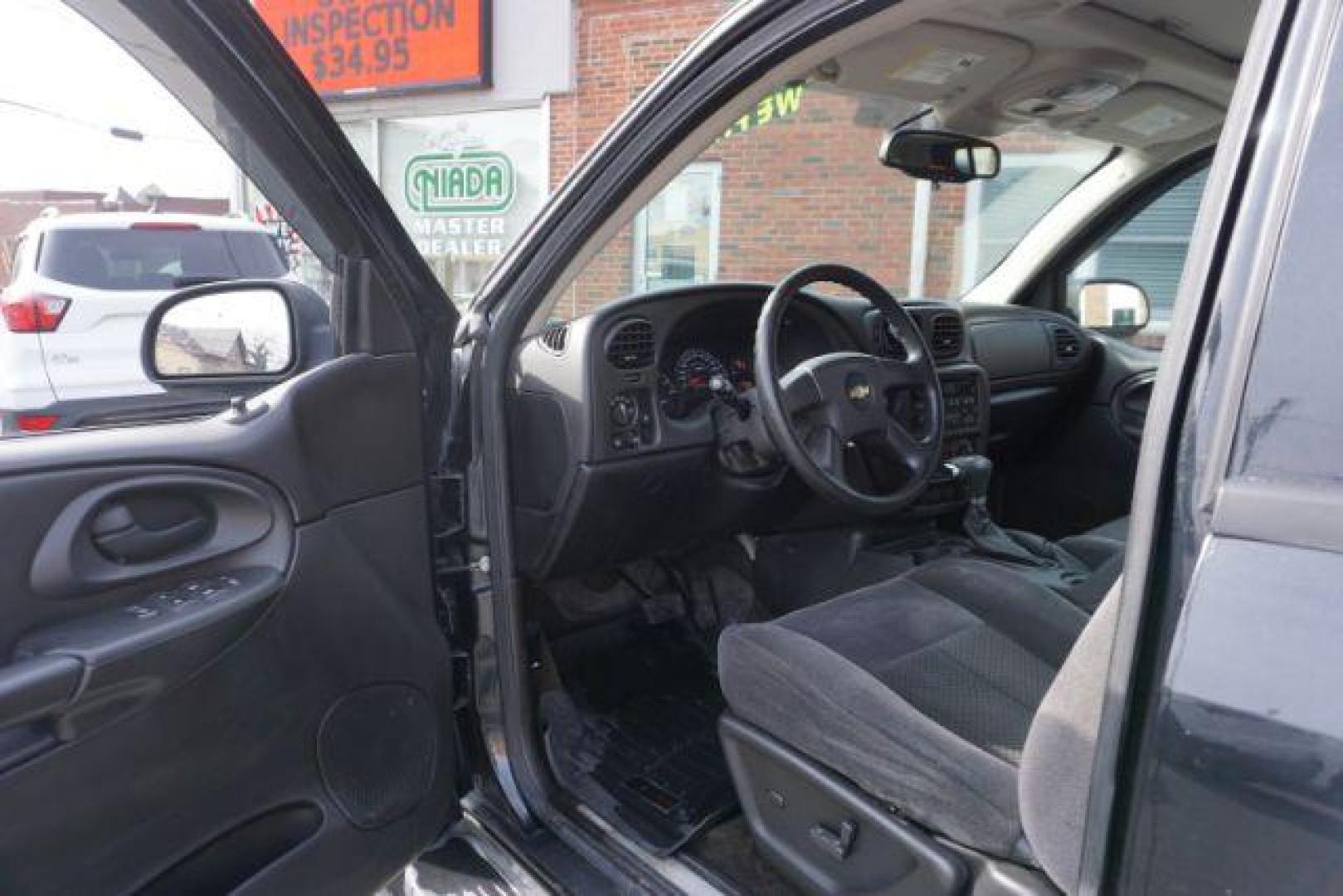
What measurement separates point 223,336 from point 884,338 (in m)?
1.64

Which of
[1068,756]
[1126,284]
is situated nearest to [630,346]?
[1068,756]

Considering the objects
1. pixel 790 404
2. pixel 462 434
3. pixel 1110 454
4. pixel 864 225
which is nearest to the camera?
pixel 462 434

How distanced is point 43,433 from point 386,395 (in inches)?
20.1

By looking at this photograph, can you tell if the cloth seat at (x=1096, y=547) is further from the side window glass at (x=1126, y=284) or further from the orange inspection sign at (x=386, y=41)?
the orange inspection sign at (x=386, y=41)

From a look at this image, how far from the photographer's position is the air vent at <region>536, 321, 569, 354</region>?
2010 millimetres

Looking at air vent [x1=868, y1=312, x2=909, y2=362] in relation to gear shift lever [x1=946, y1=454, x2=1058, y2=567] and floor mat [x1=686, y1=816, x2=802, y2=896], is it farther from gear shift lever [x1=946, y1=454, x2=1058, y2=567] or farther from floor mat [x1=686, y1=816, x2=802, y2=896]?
floor mat [x1=686, y1=816, x2=802, y2=896]

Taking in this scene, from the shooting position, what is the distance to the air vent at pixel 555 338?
201 cm

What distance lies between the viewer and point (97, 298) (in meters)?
3.41

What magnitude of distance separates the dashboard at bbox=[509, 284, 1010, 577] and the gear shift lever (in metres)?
0.14

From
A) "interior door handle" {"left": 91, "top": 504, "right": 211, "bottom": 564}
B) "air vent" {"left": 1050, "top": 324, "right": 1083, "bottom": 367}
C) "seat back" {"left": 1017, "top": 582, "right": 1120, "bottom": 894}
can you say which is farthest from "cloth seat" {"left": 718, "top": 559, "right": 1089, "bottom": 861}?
"air vent" {"left": 1050, "top": 324, "right": 1083, "bottom": 367}

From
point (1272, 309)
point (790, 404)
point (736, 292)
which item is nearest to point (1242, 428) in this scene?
point (1272, 309)

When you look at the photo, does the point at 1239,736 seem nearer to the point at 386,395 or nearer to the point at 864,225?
the point at 386,395

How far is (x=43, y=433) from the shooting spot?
1431 millimetres

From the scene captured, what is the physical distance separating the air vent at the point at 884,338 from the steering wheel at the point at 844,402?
0.17m
